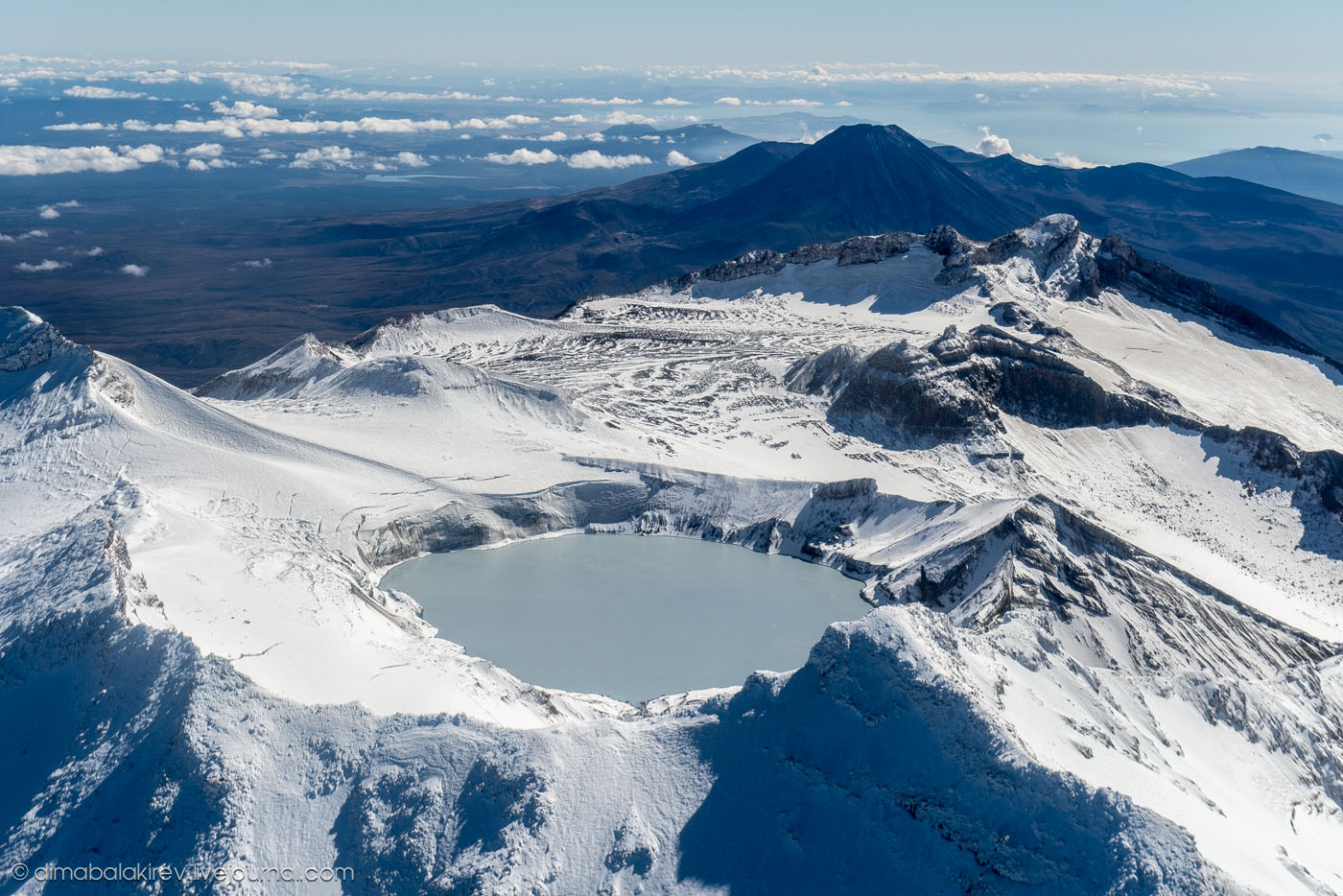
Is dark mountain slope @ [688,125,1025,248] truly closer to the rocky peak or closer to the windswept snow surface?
the windswept snow surface

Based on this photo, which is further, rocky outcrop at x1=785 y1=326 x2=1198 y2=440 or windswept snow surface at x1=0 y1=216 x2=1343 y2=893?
rocky outcrop at x1=785 y1=326 x2=1198 y2=440

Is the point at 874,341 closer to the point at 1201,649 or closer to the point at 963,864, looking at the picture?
the point at 1201,649

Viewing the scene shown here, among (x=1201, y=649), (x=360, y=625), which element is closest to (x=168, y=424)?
(x=360, y=625)

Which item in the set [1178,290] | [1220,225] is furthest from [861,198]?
[1178,290]

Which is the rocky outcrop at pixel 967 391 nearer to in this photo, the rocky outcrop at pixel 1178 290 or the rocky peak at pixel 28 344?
the rocky outcrop at pixel 1178 290

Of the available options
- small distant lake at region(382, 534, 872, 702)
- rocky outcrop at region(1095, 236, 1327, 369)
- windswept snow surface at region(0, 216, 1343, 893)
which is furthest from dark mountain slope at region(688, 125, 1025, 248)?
small distant lake at region(382, 534, 872, 702)

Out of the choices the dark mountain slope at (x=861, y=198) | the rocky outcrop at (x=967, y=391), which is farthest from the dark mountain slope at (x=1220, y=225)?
the rocky outcrop at (x=967, y=391)
